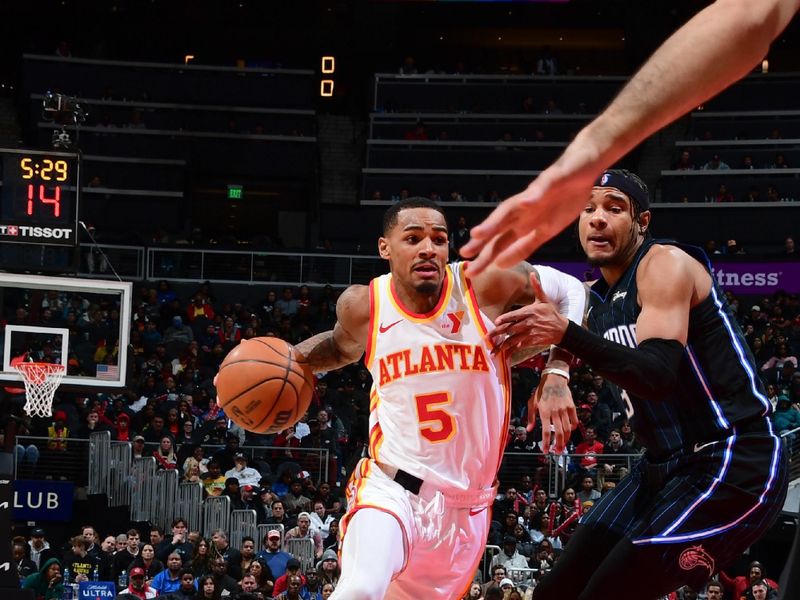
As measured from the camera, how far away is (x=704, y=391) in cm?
426

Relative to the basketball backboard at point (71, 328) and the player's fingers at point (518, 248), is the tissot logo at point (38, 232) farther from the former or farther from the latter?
the player's fingers at point (518, 248)

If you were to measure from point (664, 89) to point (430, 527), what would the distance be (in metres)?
3.95

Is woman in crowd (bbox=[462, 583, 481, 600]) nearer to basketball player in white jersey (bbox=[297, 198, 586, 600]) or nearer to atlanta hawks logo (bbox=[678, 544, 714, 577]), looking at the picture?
basketball player in white jersey (bbox=[297, 198, 586, 600])

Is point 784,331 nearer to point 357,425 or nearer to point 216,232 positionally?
point 357,425

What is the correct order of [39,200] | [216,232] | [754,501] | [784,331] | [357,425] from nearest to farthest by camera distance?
[754,501]
[39,200]
[357,425]
[784,331]
[216,232]

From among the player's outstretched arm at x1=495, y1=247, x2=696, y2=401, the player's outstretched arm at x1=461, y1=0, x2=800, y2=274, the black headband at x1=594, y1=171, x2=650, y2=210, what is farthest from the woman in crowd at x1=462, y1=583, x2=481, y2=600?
the player's outstretched arm at x1=461, y1=0, x2=800, y2=274

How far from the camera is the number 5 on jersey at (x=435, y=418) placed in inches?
209

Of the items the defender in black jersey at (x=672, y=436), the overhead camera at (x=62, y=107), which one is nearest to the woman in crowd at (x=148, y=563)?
the overhead camera at (x=62, y=107)

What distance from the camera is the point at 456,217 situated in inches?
1041

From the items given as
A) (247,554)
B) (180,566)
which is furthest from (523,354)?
(247,554)

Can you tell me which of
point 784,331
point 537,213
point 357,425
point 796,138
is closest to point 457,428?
point 537,213

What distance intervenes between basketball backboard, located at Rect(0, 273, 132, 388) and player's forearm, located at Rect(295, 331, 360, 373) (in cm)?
801

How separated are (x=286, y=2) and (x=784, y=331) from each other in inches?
663

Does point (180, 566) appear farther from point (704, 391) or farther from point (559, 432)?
point (704, 391)
